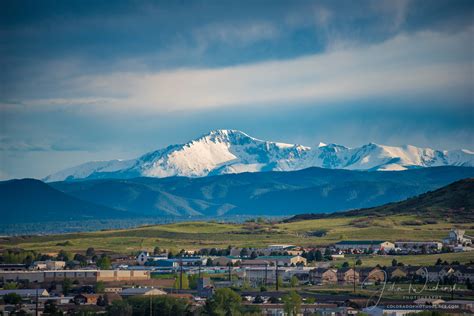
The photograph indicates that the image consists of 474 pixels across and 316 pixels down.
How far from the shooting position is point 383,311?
8081 centimetres

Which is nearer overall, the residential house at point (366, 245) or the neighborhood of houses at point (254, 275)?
the neighborhood of houses at point (254, 275)

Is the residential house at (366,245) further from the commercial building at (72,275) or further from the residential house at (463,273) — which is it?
the commercial building at (72,275)

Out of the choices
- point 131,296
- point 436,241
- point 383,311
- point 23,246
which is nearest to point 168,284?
point 131,296

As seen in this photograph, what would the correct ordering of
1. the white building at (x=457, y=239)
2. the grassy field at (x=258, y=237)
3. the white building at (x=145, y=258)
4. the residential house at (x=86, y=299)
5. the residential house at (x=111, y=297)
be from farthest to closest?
1. the grassy field at (x=258, y=237)
2. the white building at (x=457, y=239)
3. the white building at (x=145, y=258)
4. the residential house at (x=86, y=299)
5. the residential house at (x=111, y=297)

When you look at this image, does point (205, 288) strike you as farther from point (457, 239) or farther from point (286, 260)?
point (457, 239)

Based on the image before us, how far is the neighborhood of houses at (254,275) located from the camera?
91.4m

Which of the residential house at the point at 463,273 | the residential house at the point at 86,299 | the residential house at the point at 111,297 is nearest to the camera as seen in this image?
the residential house at the point at 111,297

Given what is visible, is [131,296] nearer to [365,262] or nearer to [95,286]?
[95,286]

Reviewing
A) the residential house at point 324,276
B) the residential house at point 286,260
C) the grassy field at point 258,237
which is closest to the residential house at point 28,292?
the residential house at point 324,276

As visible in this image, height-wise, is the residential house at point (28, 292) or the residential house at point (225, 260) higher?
the residential house at point (225, 260)

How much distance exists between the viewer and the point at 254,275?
123875mm

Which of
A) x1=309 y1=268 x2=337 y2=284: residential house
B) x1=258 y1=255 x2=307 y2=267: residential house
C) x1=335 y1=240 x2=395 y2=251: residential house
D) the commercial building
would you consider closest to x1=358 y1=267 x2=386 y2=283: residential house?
x1=309 y1=268 x2=337 y2=284: residential house

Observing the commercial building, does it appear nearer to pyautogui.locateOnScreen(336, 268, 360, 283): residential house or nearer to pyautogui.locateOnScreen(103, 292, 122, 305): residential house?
pyautogui.locateOnScreen(336, 268, 360, 283): residential house

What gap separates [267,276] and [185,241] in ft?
215
